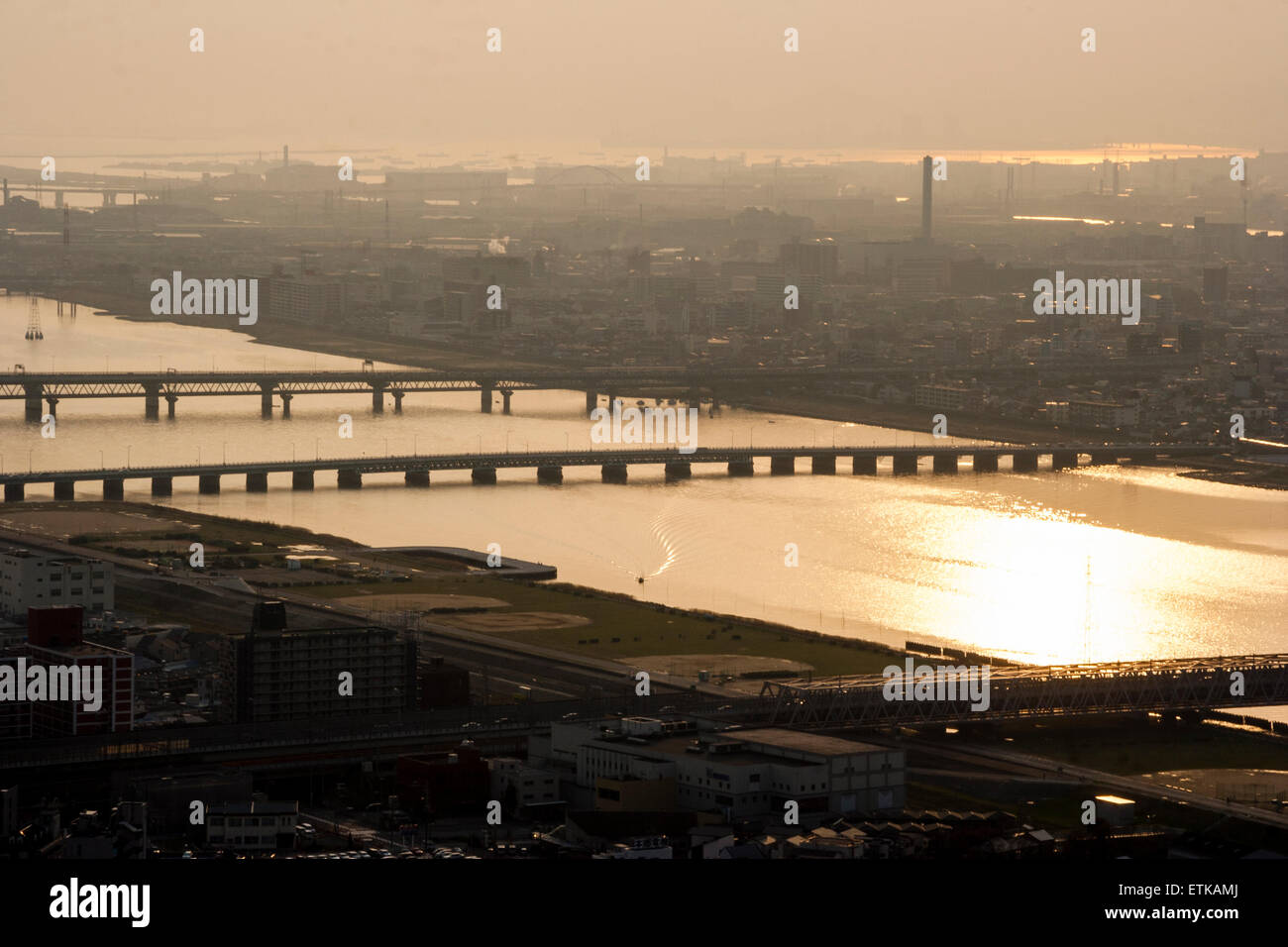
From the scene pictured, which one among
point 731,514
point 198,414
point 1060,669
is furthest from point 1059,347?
point 1060,669

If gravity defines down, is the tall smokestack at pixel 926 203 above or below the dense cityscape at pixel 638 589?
above

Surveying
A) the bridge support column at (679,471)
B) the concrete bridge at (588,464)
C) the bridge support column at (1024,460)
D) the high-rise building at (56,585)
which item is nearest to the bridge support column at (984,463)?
the concrete bridge at (588,464)

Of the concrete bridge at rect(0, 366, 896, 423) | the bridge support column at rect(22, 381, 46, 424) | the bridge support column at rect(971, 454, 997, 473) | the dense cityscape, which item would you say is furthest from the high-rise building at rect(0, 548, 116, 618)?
the bridge support column at rect(22, 381, 46, 424)

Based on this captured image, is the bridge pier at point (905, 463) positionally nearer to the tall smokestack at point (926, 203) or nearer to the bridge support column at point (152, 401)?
the bridge support column at point (152, 401)

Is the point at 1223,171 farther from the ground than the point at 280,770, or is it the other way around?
the point at 1223,171
